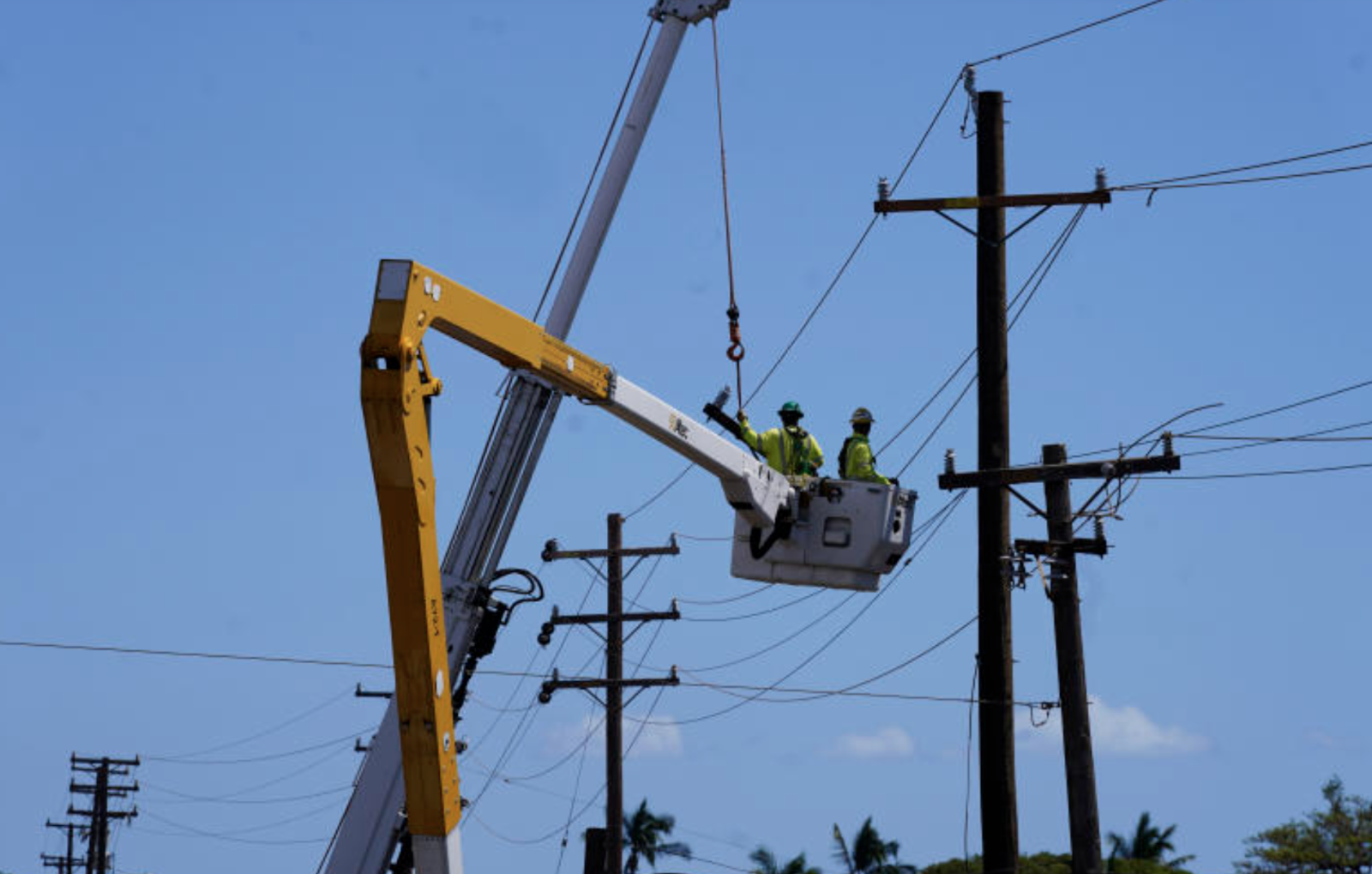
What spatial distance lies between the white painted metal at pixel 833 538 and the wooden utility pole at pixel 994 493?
3130 millimetres

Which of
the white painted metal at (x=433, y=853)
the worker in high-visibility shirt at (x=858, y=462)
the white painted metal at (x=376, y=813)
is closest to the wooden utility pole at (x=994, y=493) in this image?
the worker in high-visibility shirt at (x=858, y=462)

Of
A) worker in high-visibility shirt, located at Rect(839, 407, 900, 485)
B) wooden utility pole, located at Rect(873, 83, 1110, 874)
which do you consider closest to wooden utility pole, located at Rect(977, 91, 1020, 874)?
wooden utility pole, located at Rect(873, 83, 1110, 874)

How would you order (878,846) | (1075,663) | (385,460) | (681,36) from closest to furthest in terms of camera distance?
(385,460) → (681,36) → (1075,663) → (878,846)

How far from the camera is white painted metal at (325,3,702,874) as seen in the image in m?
16.6

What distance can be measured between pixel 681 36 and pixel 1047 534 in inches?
217

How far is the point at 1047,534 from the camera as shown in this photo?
863 inches

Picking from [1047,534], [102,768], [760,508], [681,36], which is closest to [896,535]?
[760,508]

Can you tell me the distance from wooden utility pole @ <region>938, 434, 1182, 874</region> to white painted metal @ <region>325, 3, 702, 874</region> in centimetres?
491

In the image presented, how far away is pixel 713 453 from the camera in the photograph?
58.3 ft

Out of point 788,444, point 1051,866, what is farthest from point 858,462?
point 1051,866

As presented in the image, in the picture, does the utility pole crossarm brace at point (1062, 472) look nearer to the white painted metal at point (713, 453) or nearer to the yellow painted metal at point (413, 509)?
the white painted metal at point (713, 453)

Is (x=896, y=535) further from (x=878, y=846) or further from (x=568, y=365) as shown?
(x=878, y=846)

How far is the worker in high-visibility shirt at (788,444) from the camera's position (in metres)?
18.9

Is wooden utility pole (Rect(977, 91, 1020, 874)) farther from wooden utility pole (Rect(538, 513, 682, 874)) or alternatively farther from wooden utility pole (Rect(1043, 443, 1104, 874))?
wooden utility pole (Rect(538, 513, 682, 874))
